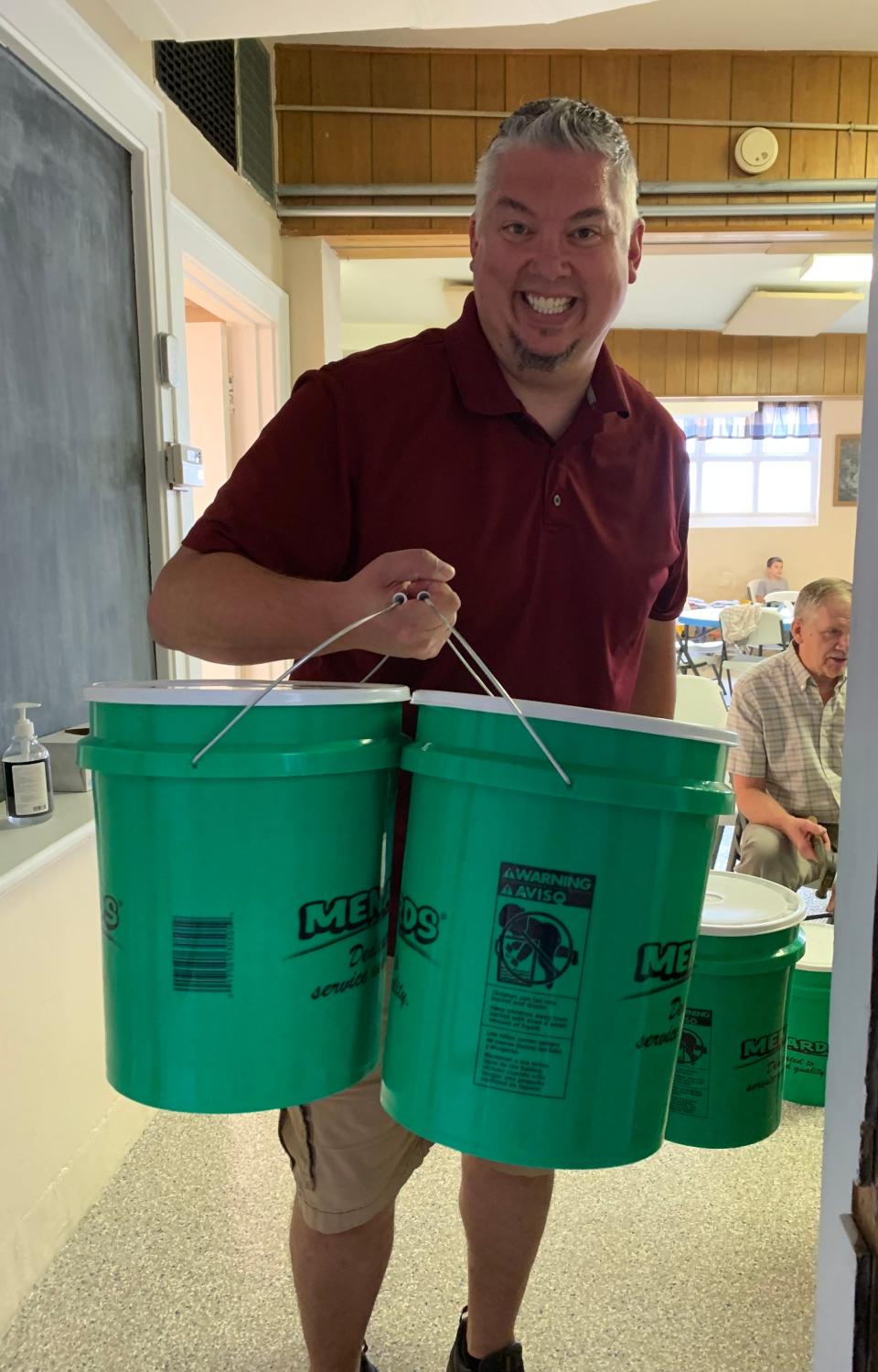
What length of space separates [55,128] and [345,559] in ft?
4.46

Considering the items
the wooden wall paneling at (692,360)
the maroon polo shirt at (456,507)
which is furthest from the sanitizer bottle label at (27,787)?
the wooden wall paneling at (692,360)

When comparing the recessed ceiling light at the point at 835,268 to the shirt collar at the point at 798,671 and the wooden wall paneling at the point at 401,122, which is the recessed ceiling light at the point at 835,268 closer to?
the wooden wall paneling at the point at 401,122

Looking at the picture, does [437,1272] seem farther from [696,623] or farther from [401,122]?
[696,623]

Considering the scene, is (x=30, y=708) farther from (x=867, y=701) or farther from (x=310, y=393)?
(x=867, y=701)

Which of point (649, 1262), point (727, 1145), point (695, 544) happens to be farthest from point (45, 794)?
point (695, 544)

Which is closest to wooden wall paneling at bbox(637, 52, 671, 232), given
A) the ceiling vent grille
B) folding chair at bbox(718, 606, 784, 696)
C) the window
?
the ceiling vent grille

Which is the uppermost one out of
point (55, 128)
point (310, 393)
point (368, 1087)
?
point (55, 128)

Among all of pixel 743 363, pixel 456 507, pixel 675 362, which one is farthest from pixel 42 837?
pixel 743 363

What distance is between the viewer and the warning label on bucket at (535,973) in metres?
0.76

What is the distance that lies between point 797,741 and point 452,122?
8.39 ft

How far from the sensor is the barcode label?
80 cm

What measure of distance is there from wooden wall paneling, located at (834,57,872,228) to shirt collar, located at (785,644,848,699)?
6.27ft

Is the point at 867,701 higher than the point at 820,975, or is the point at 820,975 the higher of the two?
the point at 867,701

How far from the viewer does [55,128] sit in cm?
191
